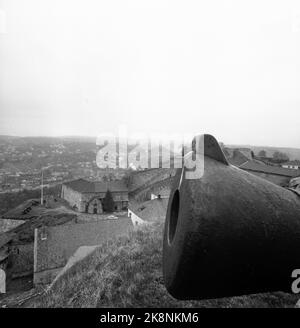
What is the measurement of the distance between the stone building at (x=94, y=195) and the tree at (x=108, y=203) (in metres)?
0.65

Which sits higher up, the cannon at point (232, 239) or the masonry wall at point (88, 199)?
the cannon at point (232, 239)

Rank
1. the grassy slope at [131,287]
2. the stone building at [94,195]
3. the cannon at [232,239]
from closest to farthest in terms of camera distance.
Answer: the cannon at [232,239]
the grassy slope at [131,287]
the stone building at [94,195]

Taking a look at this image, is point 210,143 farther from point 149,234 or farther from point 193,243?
point 149,234

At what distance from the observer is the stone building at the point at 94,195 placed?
4284 cm

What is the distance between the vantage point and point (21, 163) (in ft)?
234

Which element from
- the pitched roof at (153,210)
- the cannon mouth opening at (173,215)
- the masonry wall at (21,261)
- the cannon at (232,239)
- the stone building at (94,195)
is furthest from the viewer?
the stone building at (94,195)

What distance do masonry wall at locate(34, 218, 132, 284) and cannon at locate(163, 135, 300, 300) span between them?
478 inches

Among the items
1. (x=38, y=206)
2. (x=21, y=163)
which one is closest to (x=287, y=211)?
(x=38, y=206)

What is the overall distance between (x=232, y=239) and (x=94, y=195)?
4359 cm

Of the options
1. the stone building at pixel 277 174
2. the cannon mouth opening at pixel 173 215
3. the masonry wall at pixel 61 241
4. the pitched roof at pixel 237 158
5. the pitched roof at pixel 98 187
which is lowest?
the pitched roof at pixel 98 187

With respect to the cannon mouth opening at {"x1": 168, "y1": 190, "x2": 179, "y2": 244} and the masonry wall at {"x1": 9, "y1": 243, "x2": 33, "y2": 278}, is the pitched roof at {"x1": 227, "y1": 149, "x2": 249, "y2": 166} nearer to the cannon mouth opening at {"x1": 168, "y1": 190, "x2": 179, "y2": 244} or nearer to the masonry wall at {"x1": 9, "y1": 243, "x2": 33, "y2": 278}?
the masonry wall at {"x1": 9, "y1": 243, "x2": 33, "y2": 278}

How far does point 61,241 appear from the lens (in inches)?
677

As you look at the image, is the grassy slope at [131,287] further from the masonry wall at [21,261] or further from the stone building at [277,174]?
the stone building at [277,174]

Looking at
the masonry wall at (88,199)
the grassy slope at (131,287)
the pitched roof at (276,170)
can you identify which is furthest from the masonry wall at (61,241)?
the pitched roof at (276,170)
